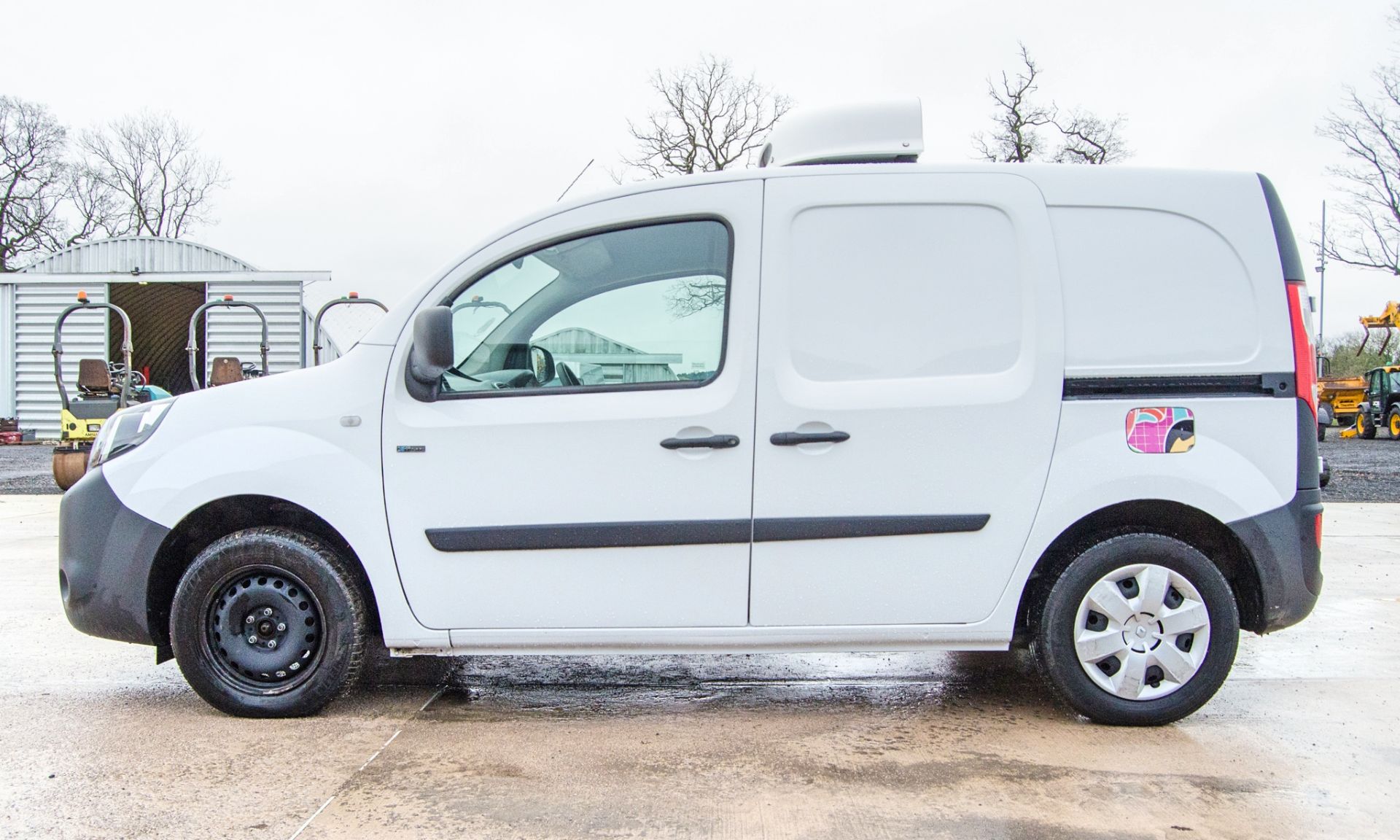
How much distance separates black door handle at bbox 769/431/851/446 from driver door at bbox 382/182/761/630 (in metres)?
0.09

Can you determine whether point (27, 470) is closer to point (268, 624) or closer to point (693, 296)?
point (268, 624)

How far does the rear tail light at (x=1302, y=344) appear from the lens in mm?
3271

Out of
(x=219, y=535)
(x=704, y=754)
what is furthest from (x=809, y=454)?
(x=219, y=535)

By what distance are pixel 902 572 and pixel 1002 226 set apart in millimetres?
1168

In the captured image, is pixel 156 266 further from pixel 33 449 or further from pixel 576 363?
pixel 576 363

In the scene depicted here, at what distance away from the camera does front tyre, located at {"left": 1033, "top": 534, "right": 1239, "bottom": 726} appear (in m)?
3.27

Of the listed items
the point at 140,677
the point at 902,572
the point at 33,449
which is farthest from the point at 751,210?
the point at 33,449

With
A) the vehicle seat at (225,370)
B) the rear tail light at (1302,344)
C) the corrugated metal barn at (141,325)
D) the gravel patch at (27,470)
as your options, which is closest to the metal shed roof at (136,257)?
the corrugated metal barn at (141,325)

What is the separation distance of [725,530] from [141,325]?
19.8 m

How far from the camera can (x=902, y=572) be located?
329cm

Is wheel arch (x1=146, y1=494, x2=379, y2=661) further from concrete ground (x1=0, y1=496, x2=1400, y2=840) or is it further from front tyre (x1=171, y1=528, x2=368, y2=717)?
concrete ground (x1=0, y1=496, x2=1400, y2=840)

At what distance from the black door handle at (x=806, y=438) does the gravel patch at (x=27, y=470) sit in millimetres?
10793

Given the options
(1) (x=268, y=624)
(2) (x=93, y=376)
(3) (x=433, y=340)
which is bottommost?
(1) (x=268, y=624)

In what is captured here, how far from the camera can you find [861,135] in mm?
3590
